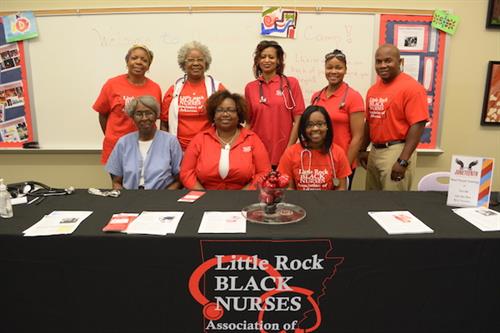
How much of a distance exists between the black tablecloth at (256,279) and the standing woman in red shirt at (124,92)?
1.30 metres

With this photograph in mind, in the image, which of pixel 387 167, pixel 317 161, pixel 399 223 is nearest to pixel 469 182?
pixel 399 223

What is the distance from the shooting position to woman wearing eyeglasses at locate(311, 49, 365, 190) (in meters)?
2.37

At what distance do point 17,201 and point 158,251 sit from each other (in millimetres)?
843

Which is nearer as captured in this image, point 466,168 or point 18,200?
point 466,168

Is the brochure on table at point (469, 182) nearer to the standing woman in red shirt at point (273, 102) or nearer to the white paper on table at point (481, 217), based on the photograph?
the white paper on table at point (481, 217)

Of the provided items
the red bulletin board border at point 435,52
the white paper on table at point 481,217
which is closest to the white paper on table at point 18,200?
the white paper on table at point 481,217

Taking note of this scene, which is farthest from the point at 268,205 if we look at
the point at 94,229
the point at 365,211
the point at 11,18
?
the point at 11,18

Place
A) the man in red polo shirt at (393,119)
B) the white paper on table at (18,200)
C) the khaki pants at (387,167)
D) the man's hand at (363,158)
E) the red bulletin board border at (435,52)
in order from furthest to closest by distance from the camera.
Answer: the red bulletin board border at (435,52), the man's hand at (363,158), the khaki pants at (387,167), the man in red polo shirt at (393,119), the white paper on table at (18,200)

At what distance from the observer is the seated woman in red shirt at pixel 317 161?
2037mm

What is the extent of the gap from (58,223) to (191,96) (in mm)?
1273

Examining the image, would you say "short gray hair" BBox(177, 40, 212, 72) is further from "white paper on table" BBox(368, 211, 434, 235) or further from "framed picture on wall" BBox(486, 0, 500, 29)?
"framed picture on wall" BBox(486, 0, 500, 29)

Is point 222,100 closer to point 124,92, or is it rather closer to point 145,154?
point 145,154

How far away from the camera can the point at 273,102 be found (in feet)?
8.11

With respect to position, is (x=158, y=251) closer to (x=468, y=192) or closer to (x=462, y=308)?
(x=462, y=308)
